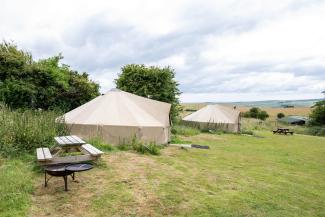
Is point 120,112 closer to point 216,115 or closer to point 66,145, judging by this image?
point 66,145

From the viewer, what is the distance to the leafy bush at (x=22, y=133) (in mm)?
7029

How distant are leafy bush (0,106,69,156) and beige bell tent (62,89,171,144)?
1995mm

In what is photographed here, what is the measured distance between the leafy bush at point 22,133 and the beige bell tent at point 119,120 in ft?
6.54

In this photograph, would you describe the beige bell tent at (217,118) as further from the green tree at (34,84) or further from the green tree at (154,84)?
the green tree at (34,84)


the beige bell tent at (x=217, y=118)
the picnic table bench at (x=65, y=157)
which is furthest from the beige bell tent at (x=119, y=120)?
the beige bell tent at (x=217, y=118)

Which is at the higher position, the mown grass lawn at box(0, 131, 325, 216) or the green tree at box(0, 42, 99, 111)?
the green tree at box(0, 42, 99, 111)

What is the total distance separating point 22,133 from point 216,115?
676 inches

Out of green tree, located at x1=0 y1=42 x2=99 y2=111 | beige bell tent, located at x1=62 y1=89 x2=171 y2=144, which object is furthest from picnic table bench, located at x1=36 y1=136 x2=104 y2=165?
green tree, located at x1=0 y1=42 x2=99 y2=111

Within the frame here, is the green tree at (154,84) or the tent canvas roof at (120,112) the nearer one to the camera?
the tent canvas roof at (120,112)

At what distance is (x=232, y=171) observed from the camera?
7.63 m

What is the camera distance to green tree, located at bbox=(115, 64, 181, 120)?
1683 cm

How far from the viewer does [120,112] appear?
11.2 meters

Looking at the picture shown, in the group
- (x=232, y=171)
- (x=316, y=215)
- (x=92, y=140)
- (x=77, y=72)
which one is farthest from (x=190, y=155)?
(x=77, y=72)

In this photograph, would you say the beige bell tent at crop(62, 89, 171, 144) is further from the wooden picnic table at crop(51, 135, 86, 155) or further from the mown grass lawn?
the wooden picnic table at crop(51, 135, 86, 155)
